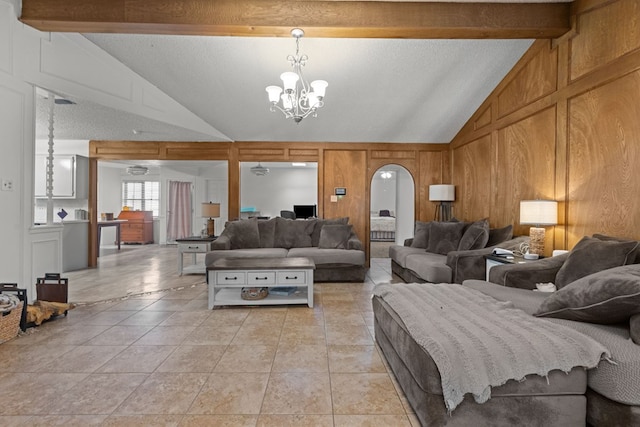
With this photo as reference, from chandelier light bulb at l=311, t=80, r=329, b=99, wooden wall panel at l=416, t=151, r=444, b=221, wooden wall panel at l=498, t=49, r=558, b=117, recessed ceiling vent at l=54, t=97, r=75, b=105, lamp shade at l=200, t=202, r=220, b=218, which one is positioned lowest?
lamp shade at l=200, t=202, r=220, b=218

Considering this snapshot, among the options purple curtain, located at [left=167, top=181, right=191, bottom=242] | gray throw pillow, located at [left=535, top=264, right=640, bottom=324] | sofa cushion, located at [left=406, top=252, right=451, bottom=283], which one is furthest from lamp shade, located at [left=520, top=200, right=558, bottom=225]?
purple curtain, located at [left=167, top=181, right=191, bottom=242]

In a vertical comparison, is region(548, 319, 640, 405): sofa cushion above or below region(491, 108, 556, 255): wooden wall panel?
below

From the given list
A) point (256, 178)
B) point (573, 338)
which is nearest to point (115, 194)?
point (256, 178)

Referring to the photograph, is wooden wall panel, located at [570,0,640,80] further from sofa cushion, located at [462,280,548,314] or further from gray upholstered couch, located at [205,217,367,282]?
gray upholstered couch, located at [205,217,367,282]

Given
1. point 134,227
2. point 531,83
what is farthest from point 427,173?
point 134,227

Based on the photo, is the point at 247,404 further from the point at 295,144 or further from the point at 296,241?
the point at 295,144

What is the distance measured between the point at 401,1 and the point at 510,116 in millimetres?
2225

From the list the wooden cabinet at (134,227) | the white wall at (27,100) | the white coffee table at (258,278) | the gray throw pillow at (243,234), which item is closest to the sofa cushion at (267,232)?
the gray throw pillow at (243,234)

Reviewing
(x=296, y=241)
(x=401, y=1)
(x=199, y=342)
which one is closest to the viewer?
(x=199, y=342)

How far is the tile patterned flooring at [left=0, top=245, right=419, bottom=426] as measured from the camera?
1776 mm

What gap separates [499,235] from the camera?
431 cm

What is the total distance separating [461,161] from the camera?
586cm

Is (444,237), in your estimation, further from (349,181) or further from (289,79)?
(289,79)

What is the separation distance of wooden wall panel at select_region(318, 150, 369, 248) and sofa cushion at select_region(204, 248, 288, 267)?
1535mm
